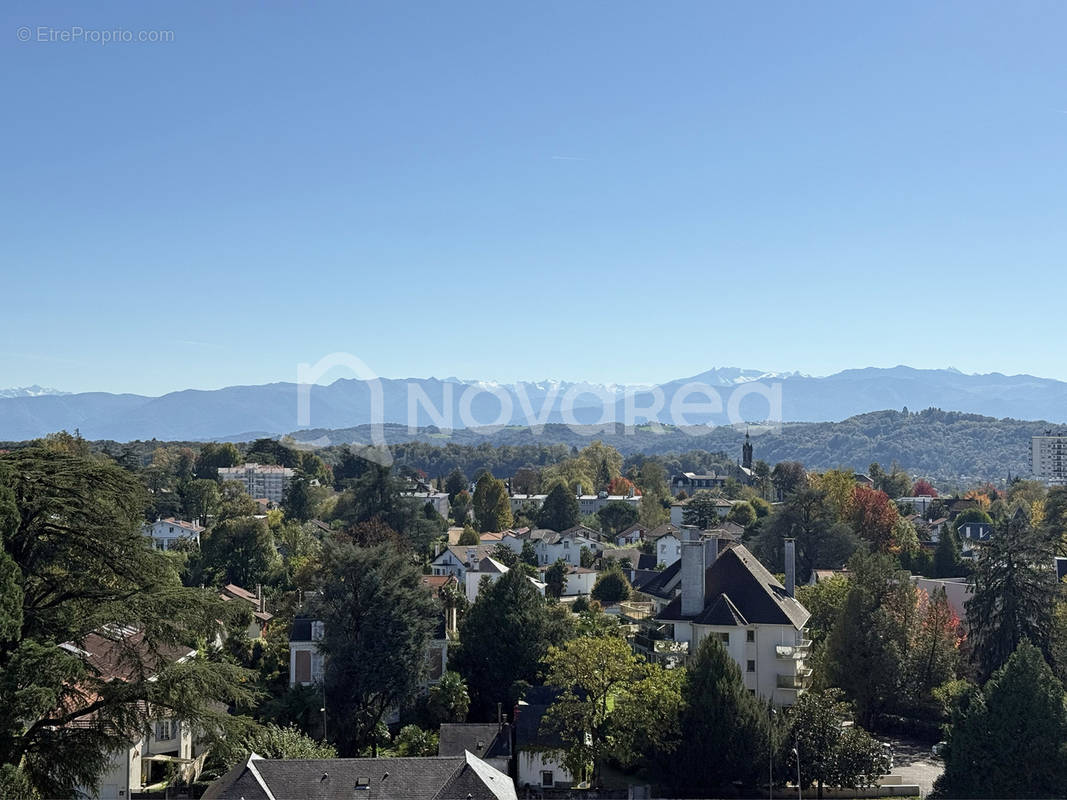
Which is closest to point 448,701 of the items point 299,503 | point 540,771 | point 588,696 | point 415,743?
point 415,743

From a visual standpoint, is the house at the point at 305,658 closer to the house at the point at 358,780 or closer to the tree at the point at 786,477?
the house at the point at 358,780

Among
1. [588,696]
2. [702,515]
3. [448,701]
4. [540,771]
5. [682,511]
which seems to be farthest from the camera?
[682,511]

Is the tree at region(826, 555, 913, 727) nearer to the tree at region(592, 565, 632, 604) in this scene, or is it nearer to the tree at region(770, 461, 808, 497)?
the tree at region(592, 565, 632, 604)

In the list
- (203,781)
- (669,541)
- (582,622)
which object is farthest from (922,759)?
(669,541)

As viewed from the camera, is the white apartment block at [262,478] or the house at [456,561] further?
the white apartment block at [262,478]

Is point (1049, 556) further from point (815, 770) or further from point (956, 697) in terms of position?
point (815, 770)

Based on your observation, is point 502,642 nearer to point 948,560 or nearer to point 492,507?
point 948,560

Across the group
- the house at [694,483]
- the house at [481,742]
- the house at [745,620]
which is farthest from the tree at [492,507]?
the house at [481,742]
